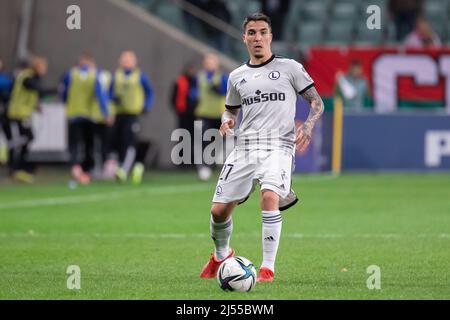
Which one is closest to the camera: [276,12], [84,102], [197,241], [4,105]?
[197,241]

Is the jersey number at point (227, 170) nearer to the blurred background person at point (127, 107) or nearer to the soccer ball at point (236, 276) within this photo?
the soccer ball at point (236, 276)

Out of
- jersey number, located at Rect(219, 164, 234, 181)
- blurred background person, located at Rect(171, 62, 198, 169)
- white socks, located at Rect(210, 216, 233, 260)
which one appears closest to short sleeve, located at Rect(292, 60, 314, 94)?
jersey number, located at Rect(219, 164, 234, 181)

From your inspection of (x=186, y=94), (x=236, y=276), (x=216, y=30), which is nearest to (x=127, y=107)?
(x=186, y=94)

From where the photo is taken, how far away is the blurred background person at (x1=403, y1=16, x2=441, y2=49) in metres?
25.1

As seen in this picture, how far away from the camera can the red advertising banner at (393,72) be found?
24859 mm

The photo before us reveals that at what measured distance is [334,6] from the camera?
26984 millimetres

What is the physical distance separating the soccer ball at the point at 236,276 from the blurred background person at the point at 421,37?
17.2 m

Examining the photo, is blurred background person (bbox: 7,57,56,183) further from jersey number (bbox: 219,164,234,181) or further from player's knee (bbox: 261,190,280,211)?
player's knee (bbox: 261,190,280,211)

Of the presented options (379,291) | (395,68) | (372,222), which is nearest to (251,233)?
(372,222)

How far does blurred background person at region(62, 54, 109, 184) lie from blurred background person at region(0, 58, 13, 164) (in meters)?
1.51

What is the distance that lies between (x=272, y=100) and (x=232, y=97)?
1.45ft

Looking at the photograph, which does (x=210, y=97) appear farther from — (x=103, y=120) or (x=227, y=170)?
(x=227, y=170)

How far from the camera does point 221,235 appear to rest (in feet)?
30.9

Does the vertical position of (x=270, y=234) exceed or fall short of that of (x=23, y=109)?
it falls short
